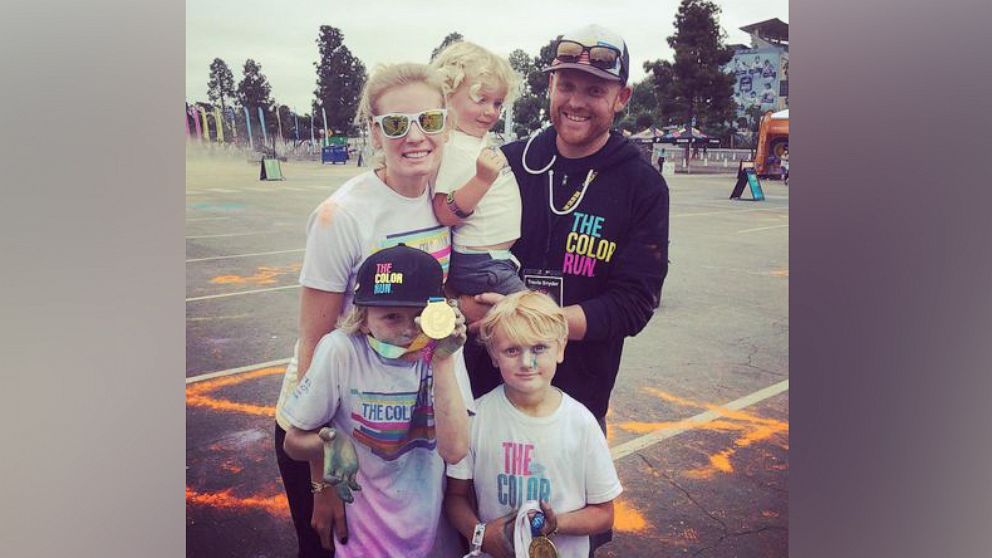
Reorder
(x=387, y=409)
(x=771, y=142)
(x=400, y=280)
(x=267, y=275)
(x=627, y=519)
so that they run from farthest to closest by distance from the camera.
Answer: (x=771, y=142), (x=267, y=275), (x=627, y=519), (x=387, y=409), (x=400, y=280)

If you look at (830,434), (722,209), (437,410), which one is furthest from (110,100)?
Answer: (830,434)

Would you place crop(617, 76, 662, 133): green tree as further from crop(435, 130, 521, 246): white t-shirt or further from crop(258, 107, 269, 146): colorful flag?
crop(258, 107, 269, 146): colorful flag

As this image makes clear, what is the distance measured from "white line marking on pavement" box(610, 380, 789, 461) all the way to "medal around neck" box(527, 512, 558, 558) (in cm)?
38

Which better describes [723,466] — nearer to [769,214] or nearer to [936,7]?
[769,214]

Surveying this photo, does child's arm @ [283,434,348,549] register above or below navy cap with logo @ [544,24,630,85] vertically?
below

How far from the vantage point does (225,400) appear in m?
3.39

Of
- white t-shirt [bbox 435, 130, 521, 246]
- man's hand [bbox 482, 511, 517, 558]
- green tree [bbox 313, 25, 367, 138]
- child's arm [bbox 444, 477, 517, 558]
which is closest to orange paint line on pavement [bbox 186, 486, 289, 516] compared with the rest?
child's arm [bbox 444, 477, 517, 558]

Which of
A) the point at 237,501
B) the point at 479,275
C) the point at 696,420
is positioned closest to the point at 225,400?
the point at 237,501

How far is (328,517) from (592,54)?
198 cm

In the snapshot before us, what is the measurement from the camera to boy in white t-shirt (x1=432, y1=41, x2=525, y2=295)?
307cm

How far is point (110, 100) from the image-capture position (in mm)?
3396

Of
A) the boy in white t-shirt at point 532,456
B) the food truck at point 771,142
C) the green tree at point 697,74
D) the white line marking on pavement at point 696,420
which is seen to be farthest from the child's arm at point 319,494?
the food truck at point 771,142

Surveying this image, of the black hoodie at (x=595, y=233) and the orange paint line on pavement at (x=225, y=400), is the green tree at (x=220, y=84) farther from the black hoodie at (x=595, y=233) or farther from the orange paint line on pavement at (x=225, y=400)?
the black hoodie at (x=595, y=233)

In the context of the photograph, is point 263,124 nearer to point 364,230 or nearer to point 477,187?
point 364,230
